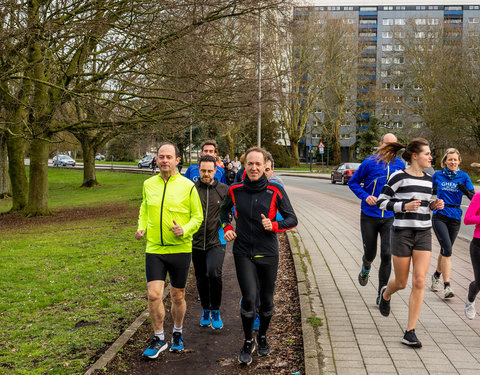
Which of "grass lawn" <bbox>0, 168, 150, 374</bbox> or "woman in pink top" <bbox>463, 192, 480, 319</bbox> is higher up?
"woman in pink top" <bbox>463, 192, 480, 319</bbox>

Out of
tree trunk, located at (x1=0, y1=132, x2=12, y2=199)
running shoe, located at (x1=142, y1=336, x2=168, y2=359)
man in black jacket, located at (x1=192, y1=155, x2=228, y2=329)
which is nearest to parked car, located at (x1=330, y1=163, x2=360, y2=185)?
tree trunk, located at (x1=0, y1=132, x2=12, y2=199)

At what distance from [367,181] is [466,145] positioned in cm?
3725

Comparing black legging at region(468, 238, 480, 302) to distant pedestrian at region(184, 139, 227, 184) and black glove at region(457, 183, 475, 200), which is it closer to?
black glove at region(457, 183, 475, 200)

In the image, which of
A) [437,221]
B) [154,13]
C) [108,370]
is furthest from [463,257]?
[154,13]

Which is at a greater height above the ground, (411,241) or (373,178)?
(373,178)

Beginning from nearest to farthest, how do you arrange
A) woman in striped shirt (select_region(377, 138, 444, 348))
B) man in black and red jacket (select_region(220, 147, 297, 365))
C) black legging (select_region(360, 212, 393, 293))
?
man in black and red jacket (select_region(220, 147, 297, 365)) → woman in striped shirt (select_region(377, 138, 444, 348)) → black legging (select_region(360, 212, 393, 293))

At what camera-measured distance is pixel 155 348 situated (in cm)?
474

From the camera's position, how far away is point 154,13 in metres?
12.2

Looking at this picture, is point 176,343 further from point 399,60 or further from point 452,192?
point 399,60

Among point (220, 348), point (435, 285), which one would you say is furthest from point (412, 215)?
point (435, 285)

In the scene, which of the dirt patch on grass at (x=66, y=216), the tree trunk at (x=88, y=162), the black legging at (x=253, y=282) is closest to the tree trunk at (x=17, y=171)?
the dirt patch on grass at (x=66, y=216)

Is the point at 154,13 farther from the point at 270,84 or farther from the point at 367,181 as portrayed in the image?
the point at 367,181

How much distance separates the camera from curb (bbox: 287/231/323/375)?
4.33 m

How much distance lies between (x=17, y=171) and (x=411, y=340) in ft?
57.3
